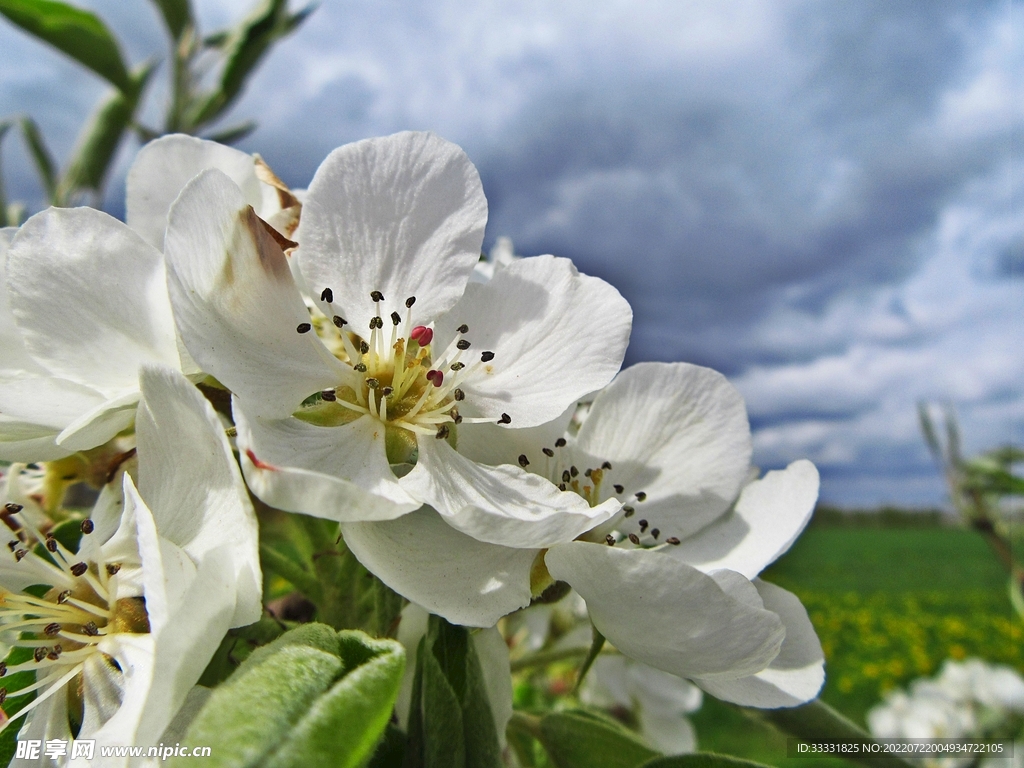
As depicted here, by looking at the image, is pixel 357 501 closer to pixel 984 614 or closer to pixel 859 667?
pixel 859 667

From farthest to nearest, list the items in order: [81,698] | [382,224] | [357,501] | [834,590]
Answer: [834,590] < [382,224] < [81,698] < [357,501]

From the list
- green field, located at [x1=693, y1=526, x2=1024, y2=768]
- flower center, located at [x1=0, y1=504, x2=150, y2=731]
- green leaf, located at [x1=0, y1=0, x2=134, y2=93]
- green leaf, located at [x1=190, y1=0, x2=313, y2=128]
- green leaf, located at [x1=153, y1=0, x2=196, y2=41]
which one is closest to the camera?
flower center, located at [x1=0, y1=504, x2=150, y2=731]

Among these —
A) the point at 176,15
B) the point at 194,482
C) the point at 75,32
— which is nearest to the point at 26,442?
the point at 194,482

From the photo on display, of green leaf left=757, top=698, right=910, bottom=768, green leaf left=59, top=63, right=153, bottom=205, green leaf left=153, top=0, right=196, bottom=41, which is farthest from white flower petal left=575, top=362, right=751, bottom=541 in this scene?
green leaf left=153, top=0, right=196, bottom=41

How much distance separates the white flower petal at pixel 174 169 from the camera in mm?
873

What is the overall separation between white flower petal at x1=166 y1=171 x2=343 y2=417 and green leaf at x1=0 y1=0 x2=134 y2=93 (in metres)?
1.29

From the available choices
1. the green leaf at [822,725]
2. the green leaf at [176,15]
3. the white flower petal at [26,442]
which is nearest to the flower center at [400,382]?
the white flower petal at [26,442]

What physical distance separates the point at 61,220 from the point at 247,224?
186 millimetres

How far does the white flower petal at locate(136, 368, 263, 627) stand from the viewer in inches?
23.5

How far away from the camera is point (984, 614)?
1066cm

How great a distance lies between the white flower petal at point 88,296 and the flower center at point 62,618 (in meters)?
0.16

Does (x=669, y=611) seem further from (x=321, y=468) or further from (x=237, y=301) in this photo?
(x=237, y=301)

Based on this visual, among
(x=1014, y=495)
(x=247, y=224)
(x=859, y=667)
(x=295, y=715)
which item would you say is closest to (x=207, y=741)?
(x=295, y=715)

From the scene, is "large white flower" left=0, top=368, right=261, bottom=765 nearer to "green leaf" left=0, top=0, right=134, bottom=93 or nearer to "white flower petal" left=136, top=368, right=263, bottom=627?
"white flower petal" left=136, top=368, right=263, bottom=627
